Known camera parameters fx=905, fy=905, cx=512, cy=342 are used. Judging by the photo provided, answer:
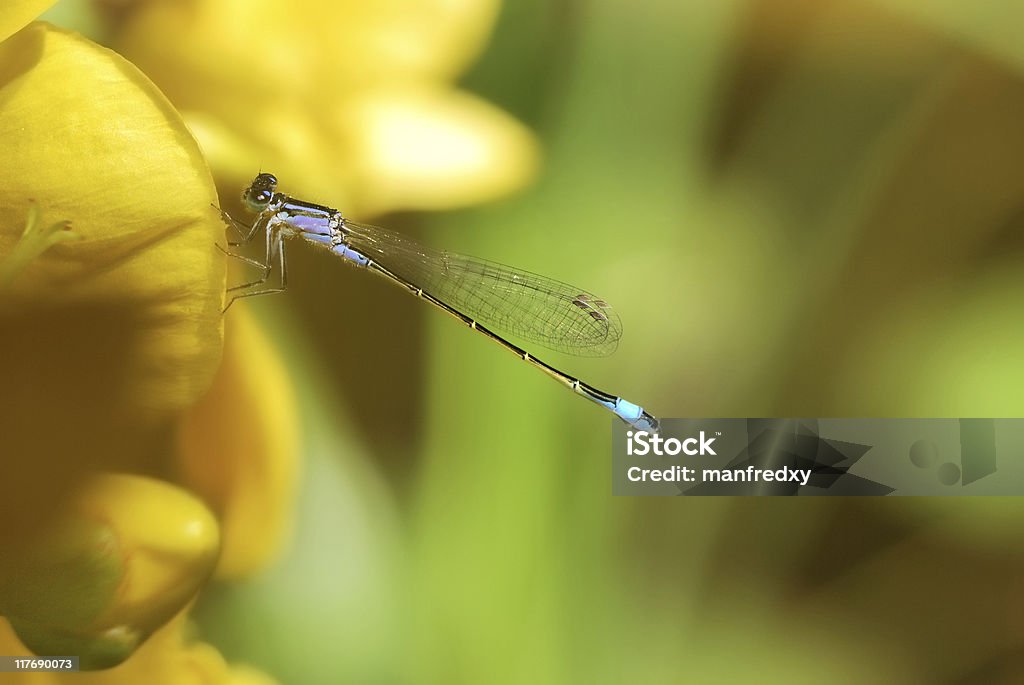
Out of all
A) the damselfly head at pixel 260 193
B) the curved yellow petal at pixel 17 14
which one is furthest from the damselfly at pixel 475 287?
the curved yellow petal at pixel 17 14

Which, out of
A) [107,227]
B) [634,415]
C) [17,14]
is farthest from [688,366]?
[17,14]

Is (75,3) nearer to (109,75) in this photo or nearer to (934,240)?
(109,75)

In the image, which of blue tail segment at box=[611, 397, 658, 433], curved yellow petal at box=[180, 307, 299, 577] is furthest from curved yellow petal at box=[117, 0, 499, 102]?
blue tail segment at box=[611, 397, 658, 433]

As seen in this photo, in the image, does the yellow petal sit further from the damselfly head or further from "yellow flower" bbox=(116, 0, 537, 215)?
the damselfly head

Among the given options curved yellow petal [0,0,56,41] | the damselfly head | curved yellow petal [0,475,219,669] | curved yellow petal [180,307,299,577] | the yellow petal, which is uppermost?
curved yellow petal [0,0,56,41]

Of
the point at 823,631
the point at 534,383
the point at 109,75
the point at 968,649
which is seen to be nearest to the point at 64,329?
the point at 109,75

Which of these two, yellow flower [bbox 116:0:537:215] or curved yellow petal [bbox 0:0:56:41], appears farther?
yellow flower [bbox 116:0:537:215]
